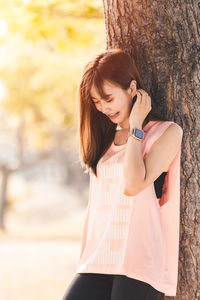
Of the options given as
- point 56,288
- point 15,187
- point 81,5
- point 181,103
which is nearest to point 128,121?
point 181,103

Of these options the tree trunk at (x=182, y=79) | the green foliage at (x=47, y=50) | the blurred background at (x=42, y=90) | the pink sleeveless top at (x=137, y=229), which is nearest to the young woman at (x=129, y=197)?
the pink sleeveless top at (x=137, y=229)

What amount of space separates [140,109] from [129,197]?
45 centimetres

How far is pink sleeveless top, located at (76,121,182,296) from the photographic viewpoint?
103 inches

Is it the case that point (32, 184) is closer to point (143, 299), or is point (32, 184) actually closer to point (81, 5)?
point (81, 5)

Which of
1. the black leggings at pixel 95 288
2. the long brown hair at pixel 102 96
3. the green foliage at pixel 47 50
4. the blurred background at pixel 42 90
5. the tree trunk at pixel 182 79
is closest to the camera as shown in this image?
the black leggings at pixel 95 288

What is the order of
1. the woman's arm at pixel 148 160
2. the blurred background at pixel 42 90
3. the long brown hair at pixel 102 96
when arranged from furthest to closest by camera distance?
1. the blurred background at pixel 42 90
2. the long brown hair at pixel 102 96
3. the woman's arm at pixel 148 160

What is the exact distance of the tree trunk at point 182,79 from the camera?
2938 mm

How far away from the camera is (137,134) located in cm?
266

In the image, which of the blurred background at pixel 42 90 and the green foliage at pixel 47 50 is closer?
the green foliage at pixel 47 50

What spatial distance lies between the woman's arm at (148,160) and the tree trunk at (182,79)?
10.5 inches

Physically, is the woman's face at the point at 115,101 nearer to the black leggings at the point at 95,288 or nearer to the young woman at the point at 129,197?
the young woman at the point at 129,197

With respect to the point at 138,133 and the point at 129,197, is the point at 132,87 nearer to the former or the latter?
the point at 138,133

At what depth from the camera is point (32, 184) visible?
3734 cm

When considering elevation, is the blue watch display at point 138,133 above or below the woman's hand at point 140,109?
below
